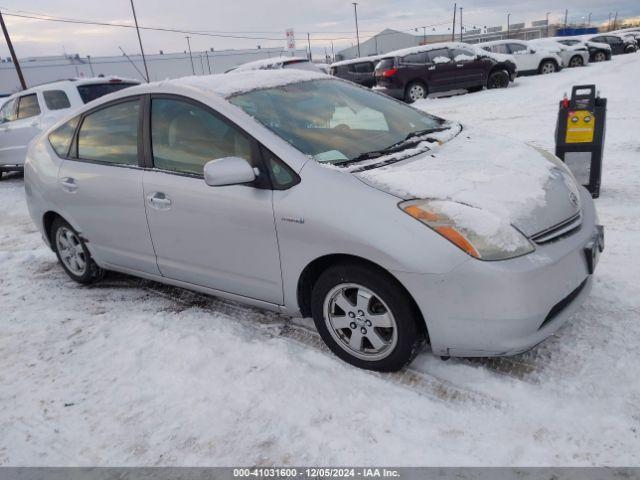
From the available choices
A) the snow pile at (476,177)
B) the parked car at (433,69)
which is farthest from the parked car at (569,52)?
the snow pile at (476,177)

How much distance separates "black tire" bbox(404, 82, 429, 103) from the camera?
15539 mm

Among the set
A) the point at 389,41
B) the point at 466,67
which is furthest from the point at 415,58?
the point at 389,41

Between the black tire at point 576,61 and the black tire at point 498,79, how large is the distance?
8.16 metres

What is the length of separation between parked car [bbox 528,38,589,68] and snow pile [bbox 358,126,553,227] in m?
21.1

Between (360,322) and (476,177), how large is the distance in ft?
3.25

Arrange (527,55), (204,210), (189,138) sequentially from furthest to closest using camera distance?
(527,55)
(189,138)
(204,210)

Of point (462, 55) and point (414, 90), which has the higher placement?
point (462, 55)

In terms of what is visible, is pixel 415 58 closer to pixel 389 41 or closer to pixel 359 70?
pixel 359 70

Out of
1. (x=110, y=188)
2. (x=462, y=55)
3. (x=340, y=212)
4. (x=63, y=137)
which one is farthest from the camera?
(x=462, y=55)

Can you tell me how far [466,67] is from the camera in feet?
51.0

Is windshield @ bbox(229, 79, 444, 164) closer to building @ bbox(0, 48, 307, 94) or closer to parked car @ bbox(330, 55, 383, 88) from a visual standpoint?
parked car @ bbox(330, 55, 383, 88)

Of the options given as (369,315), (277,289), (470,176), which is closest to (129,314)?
(277,289)

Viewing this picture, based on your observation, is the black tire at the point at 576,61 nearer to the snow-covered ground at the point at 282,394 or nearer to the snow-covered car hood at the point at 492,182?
the snow-covered ground at the point at 282,394

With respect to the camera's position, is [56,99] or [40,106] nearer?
[56,99]
